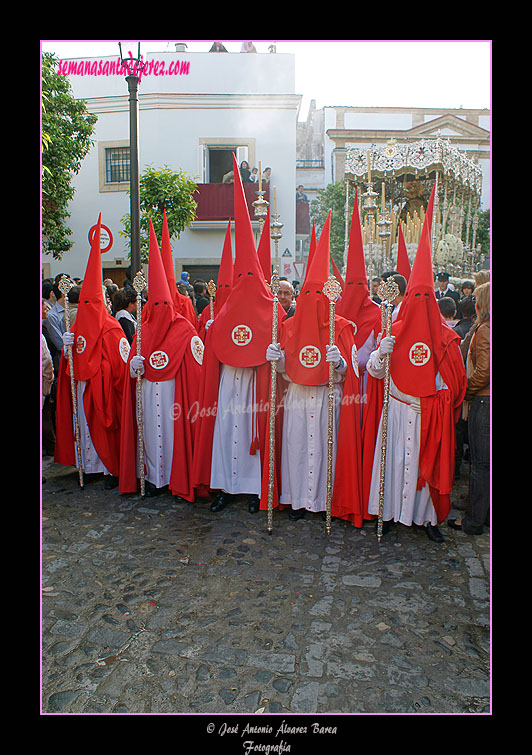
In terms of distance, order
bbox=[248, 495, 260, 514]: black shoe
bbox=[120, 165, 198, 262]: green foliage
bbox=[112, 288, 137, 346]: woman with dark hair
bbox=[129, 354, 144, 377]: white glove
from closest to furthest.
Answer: bbox=[248, 495, 260, 514]: black shoe
bbox=[129, 354, 144, 377]: white glove
bbox=[112, 288, 137, 346]: woman with dark hair
bbox=[120, 165, 198, 262]: green foliage

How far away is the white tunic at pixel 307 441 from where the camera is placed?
484 cm

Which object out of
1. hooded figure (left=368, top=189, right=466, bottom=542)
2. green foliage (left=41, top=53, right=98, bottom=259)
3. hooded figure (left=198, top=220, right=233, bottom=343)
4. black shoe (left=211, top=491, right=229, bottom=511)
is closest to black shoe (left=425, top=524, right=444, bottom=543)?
hooded figure (left=368, top=189, right=466, bottom=542)

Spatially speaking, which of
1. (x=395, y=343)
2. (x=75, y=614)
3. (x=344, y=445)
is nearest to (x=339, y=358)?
(x=395, y=343)

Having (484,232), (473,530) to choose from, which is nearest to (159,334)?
(473,530)

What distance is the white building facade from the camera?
708 inches

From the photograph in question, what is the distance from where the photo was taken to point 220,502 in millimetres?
5090

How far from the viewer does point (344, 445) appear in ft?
15.3

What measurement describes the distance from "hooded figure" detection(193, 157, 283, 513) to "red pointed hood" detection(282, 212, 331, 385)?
0.32 metres

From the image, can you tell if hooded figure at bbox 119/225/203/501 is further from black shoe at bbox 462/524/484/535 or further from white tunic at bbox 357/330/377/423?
black shoe at bbox 462/524/484/535

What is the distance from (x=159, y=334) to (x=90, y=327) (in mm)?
730

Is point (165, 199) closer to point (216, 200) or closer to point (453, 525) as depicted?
point (216, 200)

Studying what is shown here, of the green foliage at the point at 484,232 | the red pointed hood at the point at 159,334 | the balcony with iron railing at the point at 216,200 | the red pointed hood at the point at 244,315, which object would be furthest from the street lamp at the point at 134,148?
the green foliage at the point at 484,232

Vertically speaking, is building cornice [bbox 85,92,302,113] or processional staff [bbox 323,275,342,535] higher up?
building cornice [bbox 85,92,302,113]

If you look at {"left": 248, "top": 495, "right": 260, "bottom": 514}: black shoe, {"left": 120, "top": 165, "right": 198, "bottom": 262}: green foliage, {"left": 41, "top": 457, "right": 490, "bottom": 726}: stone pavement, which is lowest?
{"left": 41, "top": 457, "right": 490, "bottom": 726}: stone pavement
